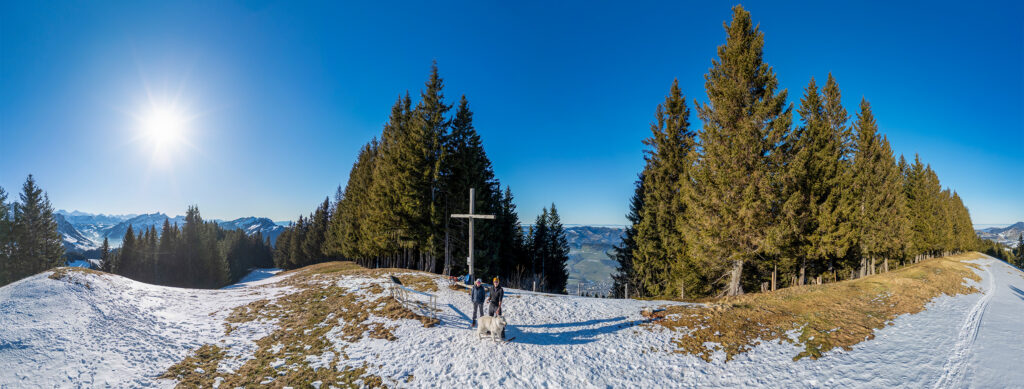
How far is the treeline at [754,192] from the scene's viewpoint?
15.4 metres

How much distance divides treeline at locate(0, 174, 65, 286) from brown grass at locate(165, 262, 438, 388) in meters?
37.0

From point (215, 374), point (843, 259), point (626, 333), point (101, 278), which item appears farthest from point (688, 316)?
point (101, 278)

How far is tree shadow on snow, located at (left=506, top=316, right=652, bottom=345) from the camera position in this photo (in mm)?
9922

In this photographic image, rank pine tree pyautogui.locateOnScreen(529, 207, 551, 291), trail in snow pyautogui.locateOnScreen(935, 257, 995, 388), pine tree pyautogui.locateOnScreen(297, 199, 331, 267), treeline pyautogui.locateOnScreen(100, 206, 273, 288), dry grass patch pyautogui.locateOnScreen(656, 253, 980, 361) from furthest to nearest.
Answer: pine tree pyautogui.locateOnScreen(297, 199, 331, 267), treeline pyautogui.locateOnScreen(100, 206, 273, 288), pine tree pyautogui.locateOnScreen(529, 207, 551, 291), dry grass patch pyautogui.locateOnScreen(656, 253, 980, 361), trail in snow pyautogui.locateOnScreen(935, 257, 995, 388)

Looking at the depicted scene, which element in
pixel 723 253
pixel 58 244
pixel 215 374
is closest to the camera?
pixel 215 374

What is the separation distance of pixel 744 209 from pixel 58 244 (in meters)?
61.7

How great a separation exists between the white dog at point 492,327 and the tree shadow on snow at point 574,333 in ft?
2.25

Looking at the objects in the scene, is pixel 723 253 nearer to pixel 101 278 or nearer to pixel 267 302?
pixel 267 302

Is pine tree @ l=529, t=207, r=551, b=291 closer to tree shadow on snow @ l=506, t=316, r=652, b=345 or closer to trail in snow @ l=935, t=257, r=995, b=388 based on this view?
tree shadow on snow @ l=506, t=316, r=652, b=345

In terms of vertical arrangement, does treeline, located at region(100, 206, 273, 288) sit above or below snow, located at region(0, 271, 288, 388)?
below

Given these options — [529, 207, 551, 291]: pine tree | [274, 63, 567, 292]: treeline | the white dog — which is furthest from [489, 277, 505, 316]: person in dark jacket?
[529, 207, 551, 291]: pine tree

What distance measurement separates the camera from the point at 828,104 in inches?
915

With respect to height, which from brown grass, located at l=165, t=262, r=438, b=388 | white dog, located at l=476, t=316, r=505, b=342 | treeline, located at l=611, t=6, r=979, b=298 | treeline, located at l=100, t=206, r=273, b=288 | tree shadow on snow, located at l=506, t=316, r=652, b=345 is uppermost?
treeline, located at l=611, t=6, r=979, b=298

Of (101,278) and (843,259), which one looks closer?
(101,278)
